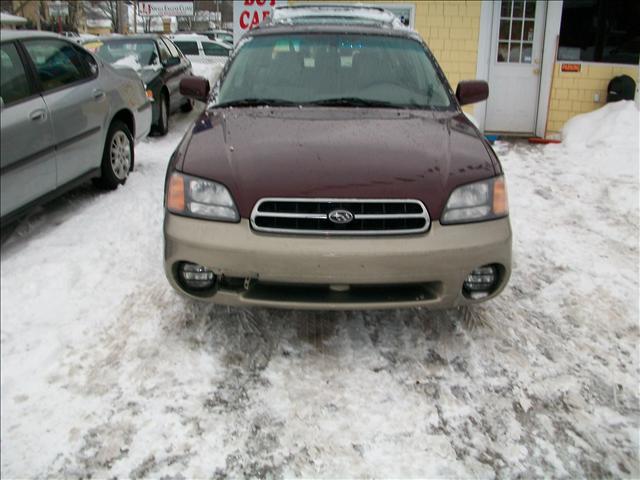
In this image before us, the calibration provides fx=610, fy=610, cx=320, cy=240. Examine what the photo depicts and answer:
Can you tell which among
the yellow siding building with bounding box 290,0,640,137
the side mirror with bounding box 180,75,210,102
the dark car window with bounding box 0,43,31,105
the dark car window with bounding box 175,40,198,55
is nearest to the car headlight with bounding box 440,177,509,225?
the side mirror with bounding box 180,75,210,102

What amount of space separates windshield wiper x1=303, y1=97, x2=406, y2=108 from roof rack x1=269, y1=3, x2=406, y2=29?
1240 millimetres

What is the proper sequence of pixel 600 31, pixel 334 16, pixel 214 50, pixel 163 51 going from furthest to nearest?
1. pixel 214 50
2. pixel 163 51
3. pixel 600 31
4. pixel 334 16

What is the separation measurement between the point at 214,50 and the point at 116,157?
9.92 meters

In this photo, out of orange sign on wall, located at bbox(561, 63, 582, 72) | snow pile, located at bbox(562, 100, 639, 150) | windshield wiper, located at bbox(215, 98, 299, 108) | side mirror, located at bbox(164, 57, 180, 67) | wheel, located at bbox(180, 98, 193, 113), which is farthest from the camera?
wheel, located at bbox(180, 98, 193, 113)

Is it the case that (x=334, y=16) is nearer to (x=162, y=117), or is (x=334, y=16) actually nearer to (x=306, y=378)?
(x=306, y=378)

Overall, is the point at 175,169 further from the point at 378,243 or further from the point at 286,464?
the point at 286,464

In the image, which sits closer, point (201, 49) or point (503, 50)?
point (503, 50)

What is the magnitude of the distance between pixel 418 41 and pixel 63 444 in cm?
364

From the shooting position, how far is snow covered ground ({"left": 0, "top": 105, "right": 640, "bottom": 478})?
2.67 meters

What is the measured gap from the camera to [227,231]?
3.01 metres

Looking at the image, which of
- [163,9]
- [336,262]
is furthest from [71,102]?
[336,262]

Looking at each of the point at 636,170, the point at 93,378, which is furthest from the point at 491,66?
the point at 93,378

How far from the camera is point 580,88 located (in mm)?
9461

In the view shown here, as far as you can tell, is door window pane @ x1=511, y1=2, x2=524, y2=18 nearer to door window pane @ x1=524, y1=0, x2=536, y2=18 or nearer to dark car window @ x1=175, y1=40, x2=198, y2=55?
door window pane @ x1=524, y1=0, x2=536, y2=18
